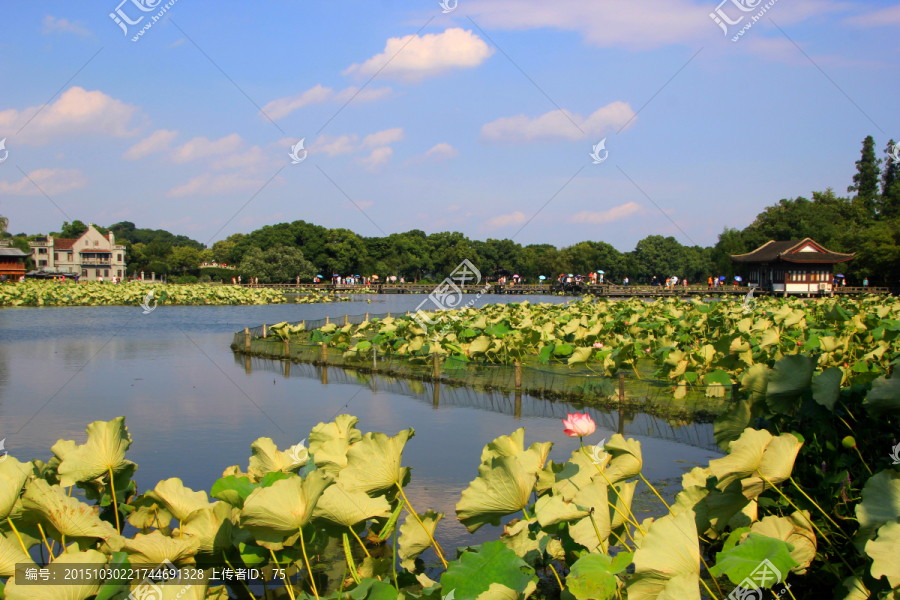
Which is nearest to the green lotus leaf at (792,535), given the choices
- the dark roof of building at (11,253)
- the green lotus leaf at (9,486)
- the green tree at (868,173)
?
the green lotus leaf at (9,486)

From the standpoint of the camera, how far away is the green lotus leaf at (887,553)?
2.18 m

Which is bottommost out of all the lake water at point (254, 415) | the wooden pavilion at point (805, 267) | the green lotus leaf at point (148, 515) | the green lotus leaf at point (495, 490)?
the lake water at point (254, 415)

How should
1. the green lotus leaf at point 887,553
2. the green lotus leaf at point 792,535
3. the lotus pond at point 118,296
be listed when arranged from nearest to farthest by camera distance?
the green lotus leaf at point 887,553
the green lotus leaf at point 792,535
the lotus pond at point 118,296

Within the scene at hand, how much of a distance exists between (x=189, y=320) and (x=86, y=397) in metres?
19.6

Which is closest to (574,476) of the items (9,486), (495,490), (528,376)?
(495,490)

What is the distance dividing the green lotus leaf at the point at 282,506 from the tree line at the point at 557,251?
51825 millimetres

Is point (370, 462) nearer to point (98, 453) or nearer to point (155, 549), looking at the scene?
point (155, 549)

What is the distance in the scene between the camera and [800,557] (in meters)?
2.72

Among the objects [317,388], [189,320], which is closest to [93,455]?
[317,388]

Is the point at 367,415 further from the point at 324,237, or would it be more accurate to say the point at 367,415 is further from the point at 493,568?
the point at 324,237

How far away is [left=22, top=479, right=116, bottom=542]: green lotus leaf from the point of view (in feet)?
10.4

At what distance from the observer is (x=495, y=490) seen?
3.04 metres

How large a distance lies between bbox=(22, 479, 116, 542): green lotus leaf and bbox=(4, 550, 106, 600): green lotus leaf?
37 centimetres

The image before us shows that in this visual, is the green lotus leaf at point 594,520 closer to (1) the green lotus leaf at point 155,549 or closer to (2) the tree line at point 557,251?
(1) the green lotus leaf at point 155,549
